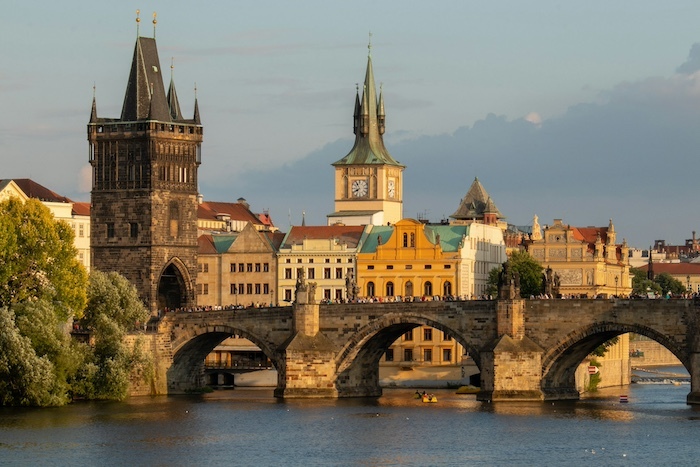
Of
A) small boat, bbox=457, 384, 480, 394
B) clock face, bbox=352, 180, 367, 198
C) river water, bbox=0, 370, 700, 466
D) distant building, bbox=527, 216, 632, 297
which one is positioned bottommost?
river water, bbox=0, 370, 700, 466

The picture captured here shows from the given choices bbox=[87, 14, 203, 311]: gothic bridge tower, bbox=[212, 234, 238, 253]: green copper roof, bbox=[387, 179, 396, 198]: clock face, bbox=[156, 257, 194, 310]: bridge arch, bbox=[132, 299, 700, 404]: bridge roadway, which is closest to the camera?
bbox=[132, 299, 700, 404]: bridge roadway

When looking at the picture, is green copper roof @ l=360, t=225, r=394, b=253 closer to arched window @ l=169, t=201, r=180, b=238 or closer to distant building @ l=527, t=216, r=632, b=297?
distant building @ l=527, t=216, r=632, b=297

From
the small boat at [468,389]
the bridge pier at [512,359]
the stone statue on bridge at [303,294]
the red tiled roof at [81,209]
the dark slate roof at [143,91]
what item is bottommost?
the small boat at [468,389]

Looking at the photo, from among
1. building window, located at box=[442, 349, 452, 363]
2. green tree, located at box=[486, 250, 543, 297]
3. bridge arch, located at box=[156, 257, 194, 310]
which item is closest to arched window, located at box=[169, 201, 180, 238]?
bridge arch, located at box=[156, 257, 194, 310]

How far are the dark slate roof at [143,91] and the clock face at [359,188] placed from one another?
32.6m

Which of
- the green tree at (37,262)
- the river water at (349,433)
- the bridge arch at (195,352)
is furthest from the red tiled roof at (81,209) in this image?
the river water at (349,433)

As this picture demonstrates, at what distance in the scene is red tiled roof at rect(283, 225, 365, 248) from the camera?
15825 cm

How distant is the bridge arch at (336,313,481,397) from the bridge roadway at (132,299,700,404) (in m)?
0.06

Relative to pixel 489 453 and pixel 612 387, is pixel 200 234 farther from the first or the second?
pixel 489 453

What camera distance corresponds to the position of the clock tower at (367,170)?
171250 millimetres

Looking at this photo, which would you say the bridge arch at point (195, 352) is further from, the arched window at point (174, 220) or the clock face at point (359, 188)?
the clock face at point (359, 188)

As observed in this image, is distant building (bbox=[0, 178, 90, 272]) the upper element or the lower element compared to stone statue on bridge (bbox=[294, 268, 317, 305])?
upper

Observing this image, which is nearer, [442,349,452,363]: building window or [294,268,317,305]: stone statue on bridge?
[294,268,317,305]: stone statue on bridge

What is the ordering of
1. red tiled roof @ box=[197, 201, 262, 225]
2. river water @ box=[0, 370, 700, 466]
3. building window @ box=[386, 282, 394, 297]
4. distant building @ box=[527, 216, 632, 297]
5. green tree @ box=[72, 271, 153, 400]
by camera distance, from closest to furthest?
river water @ box=[0, 370, 700, 466]
green tree @ box=[72, 271, 153, 400]
building window @ box=[386, 282, 394, 297]
distant building @ box=[527, 216, 632, 297]
red tiled roof @ box=[197, 201, 262, 225]
